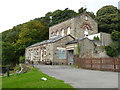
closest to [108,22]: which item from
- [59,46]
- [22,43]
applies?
[59,46]

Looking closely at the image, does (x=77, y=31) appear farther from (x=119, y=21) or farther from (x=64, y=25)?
(x=119, y=21)

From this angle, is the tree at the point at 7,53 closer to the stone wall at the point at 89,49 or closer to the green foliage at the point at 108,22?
the stone wall at the point at 89,49

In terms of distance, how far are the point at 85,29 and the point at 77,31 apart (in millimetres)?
2959

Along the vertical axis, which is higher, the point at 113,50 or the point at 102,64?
the point at 113,50

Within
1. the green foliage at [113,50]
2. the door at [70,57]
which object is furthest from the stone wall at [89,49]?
the door at [70,57]

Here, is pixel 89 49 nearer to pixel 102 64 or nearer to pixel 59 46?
pixel 59 46

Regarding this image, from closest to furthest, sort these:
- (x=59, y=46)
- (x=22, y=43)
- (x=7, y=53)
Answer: (x=59, y=46)
(x=7, y=53)
(x=22, y=43)

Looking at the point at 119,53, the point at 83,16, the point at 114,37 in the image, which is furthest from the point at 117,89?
the point at 83,16

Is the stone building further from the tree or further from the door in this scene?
the tree

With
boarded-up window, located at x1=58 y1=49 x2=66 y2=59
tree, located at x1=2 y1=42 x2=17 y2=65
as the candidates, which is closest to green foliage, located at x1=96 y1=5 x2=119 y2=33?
boarded-up window, located at x1=58 y1=49 x2=66 y2=59

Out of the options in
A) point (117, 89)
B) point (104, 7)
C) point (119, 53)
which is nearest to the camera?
point (117, 89)

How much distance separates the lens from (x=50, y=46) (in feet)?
80.6

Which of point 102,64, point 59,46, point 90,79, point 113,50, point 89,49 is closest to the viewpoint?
point 90,79

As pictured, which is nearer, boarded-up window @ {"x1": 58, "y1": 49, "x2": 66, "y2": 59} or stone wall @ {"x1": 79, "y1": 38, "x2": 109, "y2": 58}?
stone wall @ {"x1": 79, "y1": 38, "x2": 109, "y2": 58}
